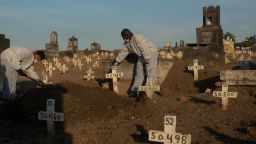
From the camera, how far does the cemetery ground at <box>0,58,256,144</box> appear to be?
6.98 m

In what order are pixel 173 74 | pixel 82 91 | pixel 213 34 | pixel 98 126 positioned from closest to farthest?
pixel 98 126 < pixel 82 91 < pixel 173 74 < pixel 213 34

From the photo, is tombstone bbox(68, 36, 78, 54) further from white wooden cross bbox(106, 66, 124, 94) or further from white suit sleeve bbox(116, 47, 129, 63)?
white wooden cross bbox(106, 66, 124, 94)

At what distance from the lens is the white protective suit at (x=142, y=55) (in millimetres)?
11727

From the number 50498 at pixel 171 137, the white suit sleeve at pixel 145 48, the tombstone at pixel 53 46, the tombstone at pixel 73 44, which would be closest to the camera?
the number 50498 at pixel 171 137

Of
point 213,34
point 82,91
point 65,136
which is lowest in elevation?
point 65,136

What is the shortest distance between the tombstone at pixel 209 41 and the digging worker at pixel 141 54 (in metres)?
6.75

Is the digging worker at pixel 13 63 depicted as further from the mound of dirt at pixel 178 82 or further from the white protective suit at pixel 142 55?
the mound of dirt at pixel 178 82

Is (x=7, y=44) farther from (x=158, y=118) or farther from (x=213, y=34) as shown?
(x=213, y=34)

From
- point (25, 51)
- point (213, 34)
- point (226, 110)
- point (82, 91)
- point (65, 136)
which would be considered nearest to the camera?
point (65, 136)

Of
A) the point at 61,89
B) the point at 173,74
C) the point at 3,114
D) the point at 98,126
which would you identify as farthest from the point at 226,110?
the point at 173,74

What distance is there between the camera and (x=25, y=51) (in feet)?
35.2

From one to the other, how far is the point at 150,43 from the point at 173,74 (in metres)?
2.85

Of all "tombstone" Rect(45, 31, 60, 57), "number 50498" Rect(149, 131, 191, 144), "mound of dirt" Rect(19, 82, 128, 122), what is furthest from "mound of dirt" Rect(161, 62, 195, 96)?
"tombstone" Rect(45, 31, 60, 57)

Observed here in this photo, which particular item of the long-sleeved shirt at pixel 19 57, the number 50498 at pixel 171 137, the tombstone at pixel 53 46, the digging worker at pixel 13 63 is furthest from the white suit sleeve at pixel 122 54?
the tombstone at pixel 53 46
